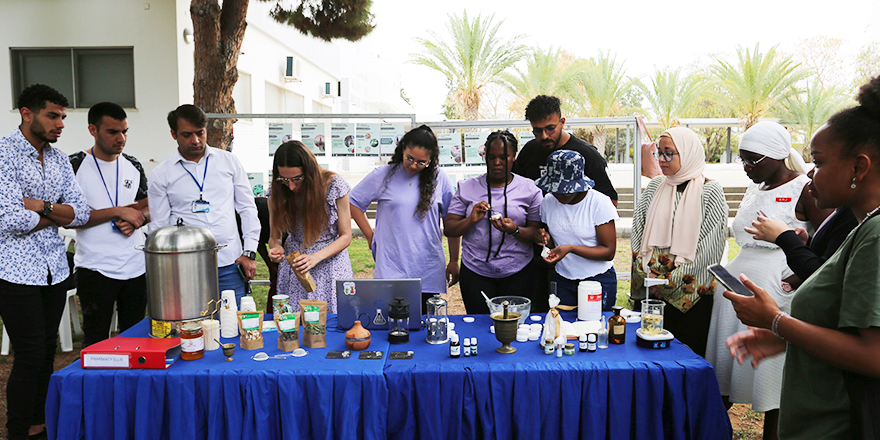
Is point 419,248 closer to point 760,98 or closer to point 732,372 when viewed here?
point 732,372

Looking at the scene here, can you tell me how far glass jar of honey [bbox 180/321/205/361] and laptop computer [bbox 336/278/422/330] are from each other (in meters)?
0.60

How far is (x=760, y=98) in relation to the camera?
64.8 feet

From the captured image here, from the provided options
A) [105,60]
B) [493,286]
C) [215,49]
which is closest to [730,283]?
[493,286]

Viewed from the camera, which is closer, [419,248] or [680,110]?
[419,248]

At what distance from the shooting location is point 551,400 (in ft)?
6.73

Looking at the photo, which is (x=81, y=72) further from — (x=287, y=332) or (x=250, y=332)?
(x=287, y=332)

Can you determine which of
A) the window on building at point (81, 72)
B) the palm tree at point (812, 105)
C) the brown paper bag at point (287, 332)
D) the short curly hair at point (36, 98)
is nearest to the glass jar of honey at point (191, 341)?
the brown paper bag at point (287, 332)

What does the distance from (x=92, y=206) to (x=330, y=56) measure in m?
18.0

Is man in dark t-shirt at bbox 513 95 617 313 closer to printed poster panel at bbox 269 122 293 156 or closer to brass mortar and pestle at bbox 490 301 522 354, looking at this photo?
brass mortar and pestle at bbox 490 301 522 354

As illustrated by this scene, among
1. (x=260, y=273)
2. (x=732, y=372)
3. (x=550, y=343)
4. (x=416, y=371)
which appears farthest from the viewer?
(x=260, y=273)

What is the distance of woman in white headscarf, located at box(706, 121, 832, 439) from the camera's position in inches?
96.0

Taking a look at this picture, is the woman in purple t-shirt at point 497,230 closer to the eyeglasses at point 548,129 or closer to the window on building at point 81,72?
the eyeglasses at point 548,129

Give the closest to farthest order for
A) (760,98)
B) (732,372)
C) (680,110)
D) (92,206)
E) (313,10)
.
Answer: (732,372) → (92,206) → (313,10) → (760,98) → (680,110)

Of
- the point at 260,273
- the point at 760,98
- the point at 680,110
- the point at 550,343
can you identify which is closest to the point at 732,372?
the point at 550,343
